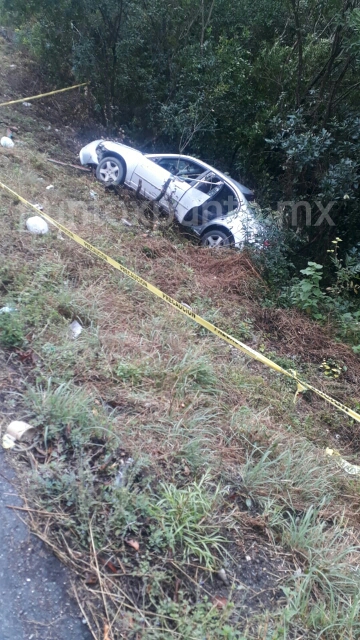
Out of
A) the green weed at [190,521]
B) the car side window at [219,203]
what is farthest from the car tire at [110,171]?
the green weed at [190,521]

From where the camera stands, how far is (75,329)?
13.4 ft

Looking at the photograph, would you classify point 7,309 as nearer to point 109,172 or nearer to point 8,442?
point 8,442

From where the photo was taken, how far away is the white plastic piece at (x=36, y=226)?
525cm

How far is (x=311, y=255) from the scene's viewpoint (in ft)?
26.7

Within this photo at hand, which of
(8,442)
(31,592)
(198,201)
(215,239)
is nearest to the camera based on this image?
(31,592)

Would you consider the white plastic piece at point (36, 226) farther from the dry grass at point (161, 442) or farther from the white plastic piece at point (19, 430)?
the white plastic piece at point (19, 430)

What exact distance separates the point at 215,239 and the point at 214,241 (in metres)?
0.03

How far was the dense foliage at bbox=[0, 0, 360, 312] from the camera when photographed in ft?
26.3

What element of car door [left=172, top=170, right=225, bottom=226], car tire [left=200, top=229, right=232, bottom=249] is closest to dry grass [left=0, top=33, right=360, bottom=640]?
car tire [left=200, top=229, right=232, bottom=249]

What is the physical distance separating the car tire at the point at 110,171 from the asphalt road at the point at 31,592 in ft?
22.9

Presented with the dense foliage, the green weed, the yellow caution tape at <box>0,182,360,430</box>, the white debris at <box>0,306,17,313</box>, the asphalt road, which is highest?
the dense foliage

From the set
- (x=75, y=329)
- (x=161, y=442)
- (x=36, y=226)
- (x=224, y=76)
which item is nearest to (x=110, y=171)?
(x=224, y=76)

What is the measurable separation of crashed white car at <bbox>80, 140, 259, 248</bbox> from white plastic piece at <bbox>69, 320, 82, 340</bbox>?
3895 mm

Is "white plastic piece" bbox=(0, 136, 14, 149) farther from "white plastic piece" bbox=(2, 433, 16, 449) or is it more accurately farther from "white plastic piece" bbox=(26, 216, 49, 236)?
"white plastic piece" bbox=(2, 433, 16, 449)
